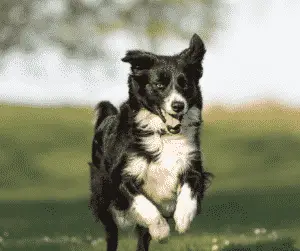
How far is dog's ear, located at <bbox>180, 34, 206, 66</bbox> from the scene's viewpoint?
8.49 meters

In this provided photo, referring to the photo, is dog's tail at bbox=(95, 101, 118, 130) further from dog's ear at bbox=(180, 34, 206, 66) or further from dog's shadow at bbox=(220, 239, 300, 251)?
dog's shadow at bbox=(220, 239, 300, 251)

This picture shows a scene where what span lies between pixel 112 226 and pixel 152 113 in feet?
5.97

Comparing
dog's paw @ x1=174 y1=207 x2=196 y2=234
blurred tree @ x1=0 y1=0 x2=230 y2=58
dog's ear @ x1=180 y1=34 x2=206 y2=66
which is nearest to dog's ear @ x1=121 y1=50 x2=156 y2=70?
dog's ear @ x1=180 y1=34 x2=206 y2=66

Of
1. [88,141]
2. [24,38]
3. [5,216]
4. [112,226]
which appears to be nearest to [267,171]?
[88,141]

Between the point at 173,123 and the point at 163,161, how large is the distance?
1.12 ft

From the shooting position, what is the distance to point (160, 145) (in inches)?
338

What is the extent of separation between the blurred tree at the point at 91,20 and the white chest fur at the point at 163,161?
69.3 feet

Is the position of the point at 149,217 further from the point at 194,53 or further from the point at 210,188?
the point at 210,188

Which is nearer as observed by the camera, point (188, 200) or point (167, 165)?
point (188, 200)

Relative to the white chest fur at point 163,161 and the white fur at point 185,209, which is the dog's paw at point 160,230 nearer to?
the white fur at point 185,209

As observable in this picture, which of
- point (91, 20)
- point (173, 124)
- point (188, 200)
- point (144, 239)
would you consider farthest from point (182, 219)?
point (91, 20)

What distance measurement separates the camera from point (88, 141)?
30.6 m

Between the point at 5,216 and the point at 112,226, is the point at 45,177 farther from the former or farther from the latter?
the point at 112,226

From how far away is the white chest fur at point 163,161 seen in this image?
8.56 meters
